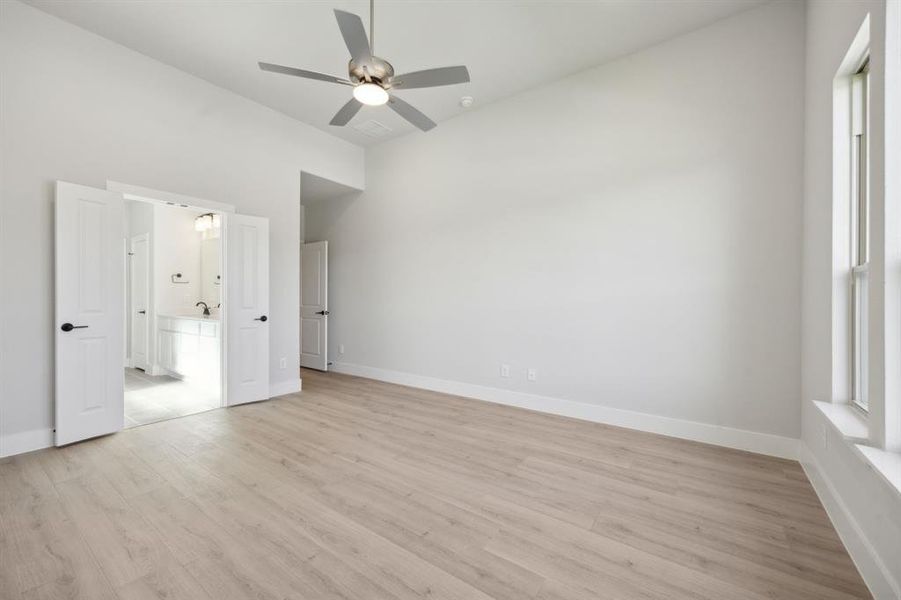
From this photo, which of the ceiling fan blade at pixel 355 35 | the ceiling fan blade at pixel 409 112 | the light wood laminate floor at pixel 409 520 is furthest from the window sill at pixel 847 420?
the ceiling fan blade at pixel 355 35

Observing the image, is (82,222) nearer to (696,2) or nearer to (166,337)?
(166,337)

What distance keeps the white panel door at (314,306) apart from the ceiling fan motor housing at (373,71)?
3.90 m

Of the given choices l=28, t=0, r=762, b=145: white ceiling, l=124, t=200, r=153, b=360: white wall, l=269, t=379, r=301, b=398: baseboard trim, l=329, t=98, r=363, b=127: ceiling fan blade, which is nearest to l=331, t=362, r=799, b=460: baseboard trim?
l=269, t=379, r=301, b=398: baseboard trim

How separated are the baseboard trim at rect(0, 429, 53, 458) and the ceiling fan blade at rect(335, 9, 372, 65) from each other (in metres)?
3.75

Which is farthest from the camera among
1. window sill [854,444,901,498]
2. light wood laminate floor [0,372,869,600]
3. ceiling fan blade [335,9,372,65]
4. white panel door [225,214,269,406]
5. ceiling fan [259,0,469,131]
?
white panel door [225,214,269,406]

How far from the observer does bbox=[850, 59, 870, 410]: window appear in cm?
203

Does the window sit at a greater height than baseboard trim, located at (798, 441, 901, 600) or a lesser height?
greater

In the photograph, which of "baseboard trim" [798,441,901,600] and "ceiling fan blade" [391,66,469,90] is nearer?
"baseboard trim" [798,441,901,600]

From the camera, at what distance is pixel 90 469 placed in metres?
2.54

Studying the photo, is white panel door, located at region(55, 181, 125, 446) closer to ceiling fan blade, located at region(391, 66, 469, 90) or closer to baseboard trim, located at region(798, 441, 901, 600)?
ceiling fan blade, located at region(391, 66, 469, 90)

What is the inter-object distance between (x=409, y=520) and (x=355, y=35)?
271 centimetres

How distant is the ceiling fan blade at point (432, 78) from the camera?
231 cm

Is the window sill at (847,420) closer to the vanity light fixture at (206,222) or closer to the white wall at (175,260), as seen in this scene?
the vanity light fixture at (206,222)

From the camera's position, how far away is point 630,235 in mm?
3453
